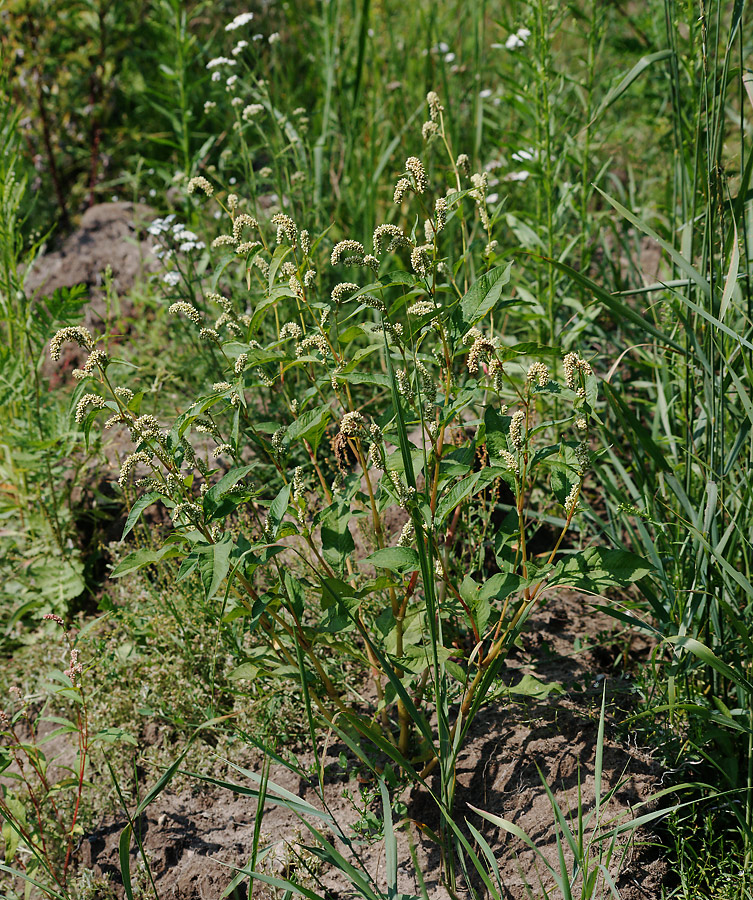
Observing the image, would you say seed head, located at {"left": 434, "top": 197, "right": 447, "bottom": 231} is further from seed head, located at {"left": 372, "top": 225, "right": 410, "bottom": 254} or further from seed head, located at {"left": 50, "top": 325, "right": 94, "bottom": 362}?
seed head, located at {"left": 50, "top": 325, "right": 94, "bottom": 362}

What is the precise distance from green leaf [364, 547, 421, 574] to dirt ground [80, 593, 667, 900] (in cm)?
55

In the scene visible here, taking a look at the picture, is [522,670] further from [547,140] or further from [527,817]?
[547,140]

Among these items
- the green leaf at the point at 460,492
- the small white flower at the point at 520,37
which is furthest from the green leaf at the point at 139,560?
the small white flower at the point at 520,37

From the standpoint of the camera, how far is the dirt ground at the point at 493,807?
1.62 meters

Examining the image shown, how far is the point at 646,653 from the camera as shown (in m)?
2.09

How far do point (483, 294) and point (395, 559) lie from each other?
52cm

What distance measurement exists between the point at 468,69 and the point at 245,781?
12.2 feet

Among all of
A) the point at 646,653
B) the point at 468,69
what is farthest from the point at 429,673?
the point at 468,69

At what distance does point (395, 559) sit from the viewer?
1.44m

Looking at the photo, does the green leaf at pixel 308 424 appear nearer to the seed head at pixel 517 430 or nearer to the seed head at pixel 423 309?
the seed head at pixel 423 309

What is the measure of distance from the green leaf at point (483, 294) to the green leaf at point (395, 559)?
44 cm

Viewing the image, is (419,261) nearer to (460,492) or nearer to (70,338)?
(460,492)

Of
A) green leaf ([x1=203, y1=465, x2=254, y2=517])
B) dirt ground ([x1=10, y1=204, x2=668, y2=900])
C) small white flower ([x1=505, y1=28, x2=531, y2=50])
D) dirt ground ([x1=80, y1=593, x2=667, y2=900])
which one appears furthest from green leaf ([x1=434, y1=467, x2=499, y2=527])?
small white flower ([x1=505, y1=28, x2=531, y2=50])

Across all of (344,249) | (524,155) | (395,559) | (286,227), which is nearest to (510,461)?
(395,559)
